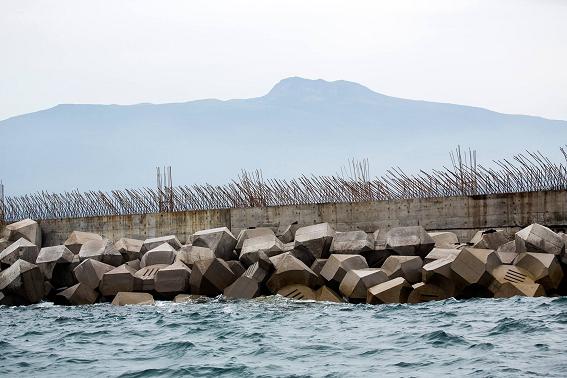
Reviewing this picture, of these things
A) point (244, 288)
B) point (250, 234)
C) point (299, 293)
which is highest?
point (250, 234)

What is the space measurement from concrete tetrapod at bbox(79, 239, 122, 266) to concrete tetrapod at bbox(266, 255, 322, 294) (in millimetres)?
4670

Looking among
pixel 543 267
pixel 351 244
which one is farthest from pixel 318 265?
pixel 543 267

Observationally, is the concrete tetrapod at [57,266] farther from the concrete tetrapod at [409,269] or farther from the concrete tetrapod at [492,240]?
the concrete tetrapod at [492,240]

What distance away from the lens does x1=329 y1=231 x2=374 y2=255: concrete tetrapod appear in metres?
20.1

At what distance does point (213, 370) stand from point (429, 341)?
309 cm

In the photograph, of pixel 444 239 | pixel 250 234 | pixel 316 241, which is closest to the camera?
pixel 316 241

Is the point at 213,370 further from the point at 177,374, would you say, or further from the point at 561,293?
the point at 561,293

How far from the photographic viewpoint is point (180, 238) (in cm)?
2572

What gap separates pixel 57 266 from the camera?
72.8 feet

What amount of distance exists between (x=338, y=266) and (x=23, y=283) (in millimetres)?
7075

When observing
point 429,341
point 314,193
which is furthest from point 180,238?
point 429,341

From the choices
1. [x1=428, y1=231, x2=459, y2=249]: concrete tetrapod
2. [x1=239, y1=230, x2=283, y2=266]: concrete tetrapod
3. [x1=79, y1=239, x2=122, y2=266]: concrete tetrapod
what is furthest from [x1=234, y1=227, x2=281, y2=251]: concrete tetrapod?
[x1=428, y1=231, x2=459, y2=249]: concrete tetrapod

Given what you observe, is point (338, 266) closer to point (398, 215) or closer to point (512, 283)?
point (512, 283)

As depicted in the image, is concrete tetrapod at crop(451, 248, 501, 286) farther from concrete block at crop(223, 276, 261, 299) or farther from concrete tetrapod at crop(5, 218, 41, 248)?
concrete tetrapod at crop(5, 218, 41, 248)
